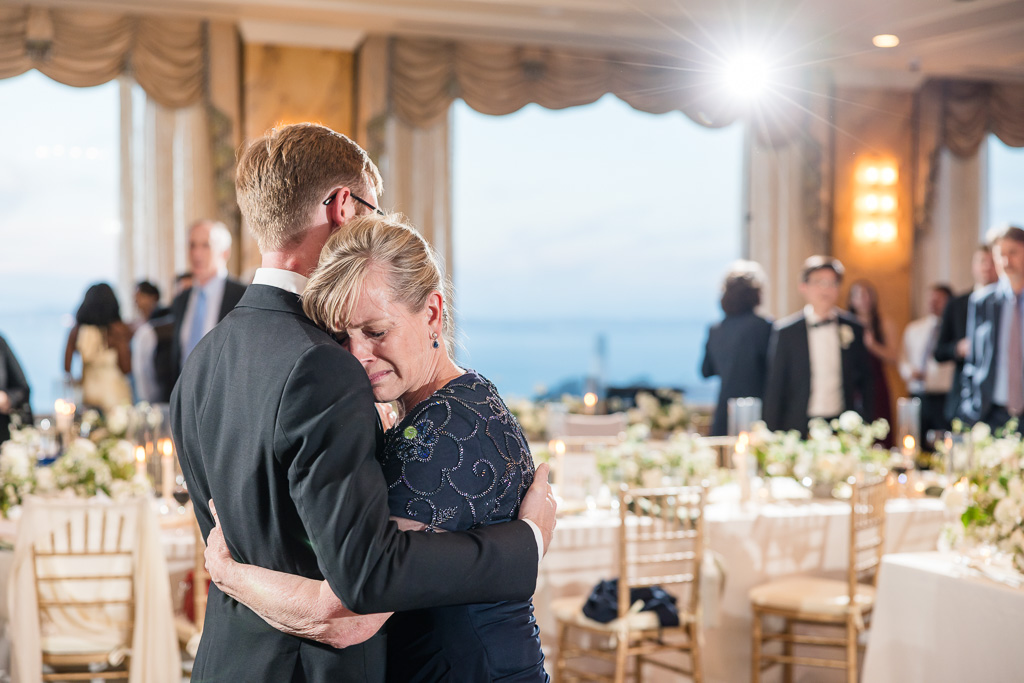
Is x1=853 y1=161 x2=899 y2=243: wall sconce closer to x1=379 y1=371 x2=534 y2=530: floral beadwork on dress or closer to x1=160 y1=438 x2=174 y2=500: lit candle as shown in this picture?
x1=160 y1=438 x2=174 y2=500: lit candle

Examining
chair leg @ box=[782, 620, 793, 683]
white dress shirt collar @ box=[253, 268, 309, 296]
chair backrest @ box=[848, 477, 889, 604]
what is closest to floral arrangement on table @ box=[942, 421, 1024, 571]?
chair backrest @ box=[848, 477, 889, 604]

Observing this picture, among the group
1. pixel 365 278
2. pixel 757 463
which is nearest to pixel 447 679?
pixel 365 278

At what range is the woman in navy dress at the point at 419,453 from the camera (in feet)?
4.77

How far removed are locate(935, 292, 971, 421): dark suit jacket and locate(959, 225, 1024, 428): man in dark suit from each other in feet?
2.32

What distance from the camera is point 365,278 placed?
1.49 m

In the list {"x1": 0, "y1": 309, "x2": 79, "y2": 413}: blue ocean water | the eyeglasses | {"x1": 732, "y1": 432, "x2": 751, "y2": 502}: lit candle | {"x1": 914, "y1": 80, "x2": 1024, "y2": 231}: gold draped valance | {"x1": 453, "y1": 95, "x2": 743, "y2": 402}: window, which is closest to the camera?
the eyeglasses

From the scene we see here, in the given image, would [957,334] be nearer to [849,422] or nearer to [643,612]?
[849,422]

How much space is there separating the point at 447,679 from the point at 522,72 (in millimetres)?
7117

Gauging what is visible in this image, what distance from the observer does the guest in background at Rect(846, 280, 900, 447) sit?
308 inches

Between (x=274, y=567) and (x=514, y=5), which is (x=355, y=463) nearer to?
(x=274, y=567)

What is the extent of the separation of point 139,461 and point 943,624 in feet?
9.78

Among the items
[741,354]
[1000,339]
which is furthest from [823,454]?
[1000,339]

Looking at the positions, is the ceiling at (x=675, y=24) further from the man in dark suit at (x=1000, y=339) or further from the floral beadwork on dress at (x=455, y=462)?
the floral beadwork on dress at (x=455, y=462)

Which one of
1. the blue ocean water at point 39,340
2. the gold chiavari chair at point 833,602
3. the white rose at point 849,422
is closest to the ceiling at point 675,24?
the blue ocean water at point 39,340
